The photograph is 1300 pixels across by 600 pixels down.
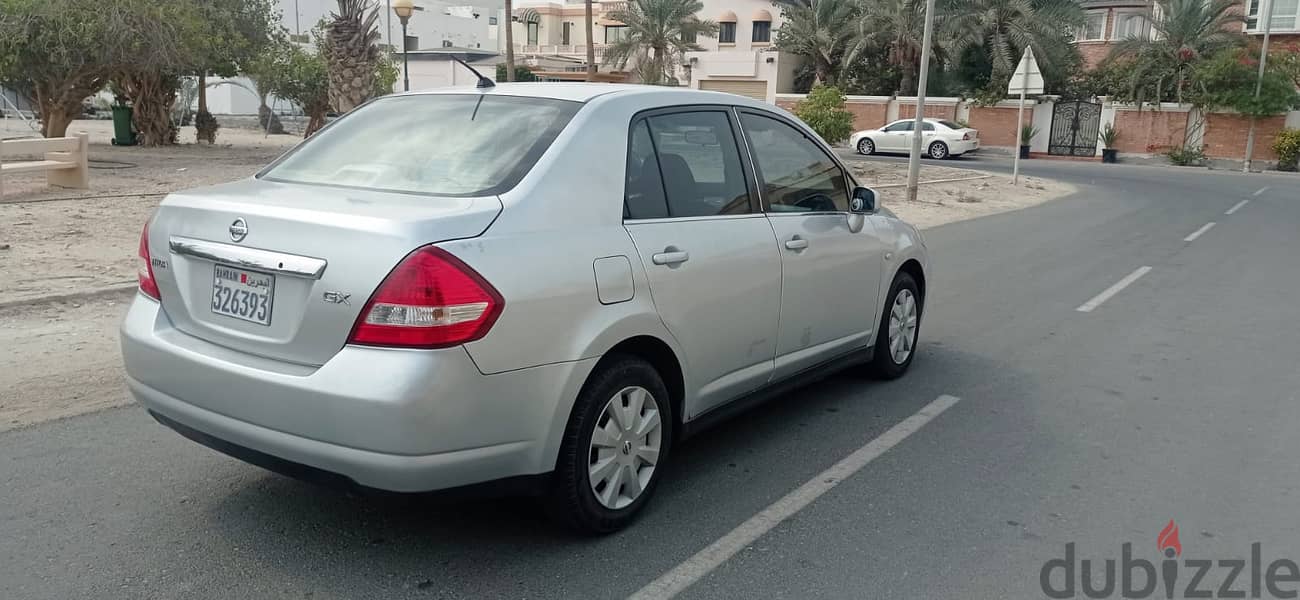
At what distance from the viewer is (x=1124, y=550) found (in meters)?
3.94

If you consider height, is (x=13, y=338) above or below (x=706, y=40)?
below

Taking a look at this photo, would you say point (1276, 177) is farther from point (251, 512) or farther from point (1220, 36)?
point (251, 512)

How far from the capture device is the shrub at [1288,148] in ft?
122

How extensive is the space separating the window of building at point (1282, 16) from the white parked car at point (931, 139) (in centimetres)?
1525

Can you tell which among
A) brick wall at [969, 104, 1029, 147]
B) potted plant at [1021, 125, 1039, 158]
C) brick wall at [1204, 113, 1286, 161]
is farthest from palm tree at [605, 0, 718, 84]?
brick wall at [1204, 113, 1286, 161]

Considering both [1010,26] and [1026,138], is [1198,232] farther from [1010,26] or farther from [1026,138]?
[1010,26]

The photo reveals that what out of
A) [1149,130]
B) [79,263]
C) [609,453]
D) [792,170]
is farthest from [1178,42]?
[609,453]

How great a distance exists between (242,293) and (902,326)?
405 cm

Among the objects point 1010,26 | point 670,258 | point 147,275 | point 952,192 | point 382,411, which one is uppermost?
A: point 1010,26

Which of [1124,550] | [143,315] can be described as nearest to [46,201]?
[143,315]

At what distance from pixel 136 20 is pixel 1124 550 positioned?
20.4m

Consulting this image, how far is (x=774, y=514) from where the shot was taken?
4.20m

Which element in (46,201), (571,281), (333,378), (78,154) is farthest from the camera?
(78,154)

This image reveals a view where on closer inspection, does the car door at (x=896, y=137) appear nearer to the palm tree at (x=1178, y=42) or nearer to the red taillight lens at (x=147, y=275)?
the palm tree at (x=1178, y=42)
